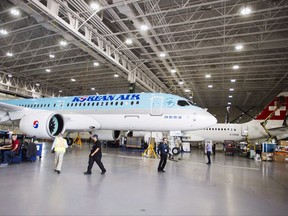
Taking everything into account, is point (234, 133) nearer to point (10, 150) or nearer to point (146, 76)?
point (146, 76)

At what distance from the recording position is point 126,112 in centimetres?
1177

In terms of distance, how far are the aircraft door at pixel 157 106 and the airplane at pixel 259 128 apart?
25.5 feet

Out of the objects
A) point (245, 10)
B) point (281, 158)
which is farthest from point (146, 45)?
point (281, 158)

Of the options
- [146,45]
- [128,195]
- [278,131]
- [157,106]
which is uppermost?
[146,45]

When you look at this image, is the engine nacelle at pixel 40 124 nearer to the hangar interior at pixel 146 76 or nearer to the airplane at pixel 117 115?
the airplane at pixel 117 115

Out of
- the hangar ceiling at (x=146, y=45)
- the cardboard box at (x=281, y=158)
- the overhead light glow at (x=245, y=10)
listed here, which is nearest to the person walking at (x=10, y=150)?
the hangar ceiling at (x=146, y=45)

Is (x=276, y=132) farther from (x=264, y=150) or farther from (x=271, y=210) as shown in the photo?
(x=271, y=210)

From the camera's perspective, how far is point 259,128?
21.9 metres

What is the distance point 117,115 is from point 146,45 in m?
7.55

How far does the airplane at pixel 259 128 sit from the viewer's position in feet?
65.5

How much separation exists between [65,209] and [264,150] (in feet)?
51.1

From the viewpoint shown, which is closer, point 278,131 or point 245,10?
point 245,10

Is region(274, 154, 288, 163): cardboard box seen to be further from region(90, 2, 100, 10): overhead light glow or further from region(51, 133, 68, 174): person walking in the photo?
region(90, 2, 100, 10): overhead light glow

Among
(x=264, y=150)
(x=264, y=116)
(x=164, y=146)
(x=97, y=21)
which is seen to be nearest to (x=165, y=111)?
(x=164, y=146)
